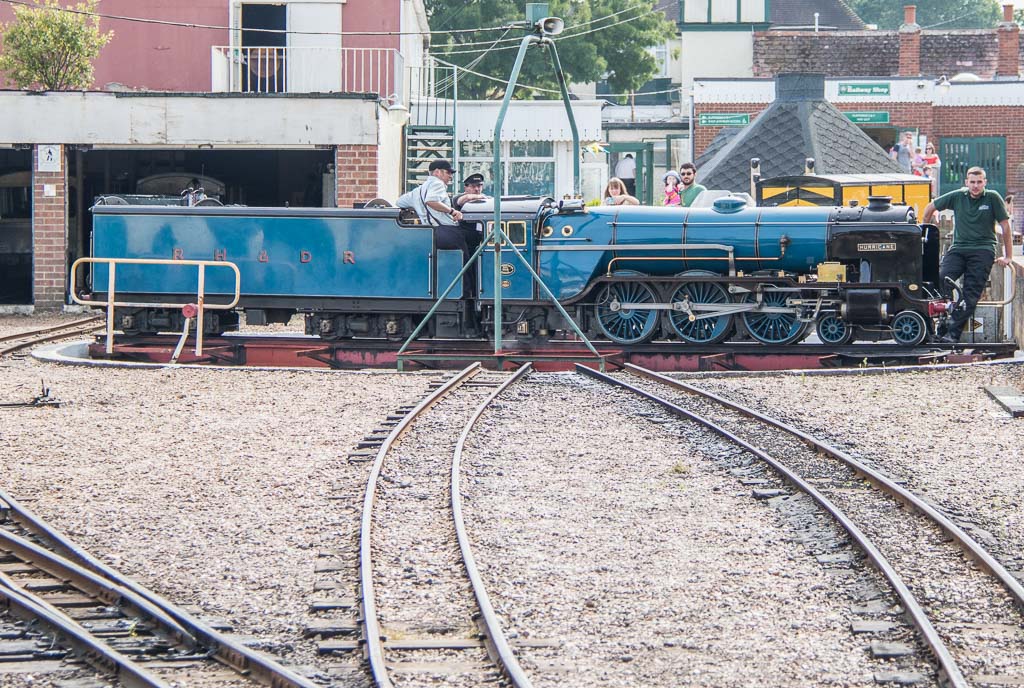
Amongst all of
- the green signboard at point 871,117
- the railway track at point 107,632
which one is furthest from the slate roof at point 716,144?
the railway track at point 107,632

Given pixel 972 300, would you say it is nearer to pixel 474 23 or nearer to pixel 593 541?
pixel 593 541

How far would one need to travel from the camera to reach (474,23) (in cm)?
5284

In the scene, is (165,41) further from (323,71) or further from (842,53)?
(842,53)

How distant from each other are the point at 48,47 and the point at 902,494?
22.1m

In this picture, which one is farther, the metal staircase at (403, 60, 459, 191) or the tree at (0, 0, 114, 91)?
the metal staircase at (403, 60, 459, 191)

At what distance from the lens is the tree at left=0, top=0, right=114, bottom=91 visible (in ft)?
88.6

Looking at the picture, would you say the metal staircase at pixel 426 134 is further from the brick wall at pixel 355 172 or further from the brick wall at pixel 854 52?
the brick wall at pixel 854 52

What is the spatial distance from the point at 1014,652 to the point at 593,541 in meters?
2.60

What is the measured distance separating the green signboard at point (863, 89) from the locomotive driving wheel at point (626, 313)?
2646cm

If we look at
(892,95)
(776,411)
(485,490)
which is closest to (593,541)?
(485,490)

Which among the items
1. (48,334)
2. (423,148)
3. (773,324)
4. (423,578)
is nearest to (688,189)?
(773,324)

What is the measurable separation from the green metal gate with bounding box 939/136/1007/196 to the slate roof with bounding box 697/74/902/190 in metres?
13.2

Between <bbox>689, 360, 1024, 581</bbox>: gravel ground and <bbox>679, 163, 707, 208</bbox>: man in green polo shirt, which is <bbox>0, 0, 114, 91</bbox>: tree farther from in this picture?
<bbox>689, 360, 1024, 581</bbox>: gravel ground

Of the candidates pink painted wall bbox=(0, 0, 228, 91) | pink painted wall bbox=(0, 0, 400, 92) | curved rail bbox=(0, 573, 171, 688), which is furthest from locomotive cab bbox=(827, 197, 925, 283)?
pink painted wall bbox=(0, 0, 228, 91)
